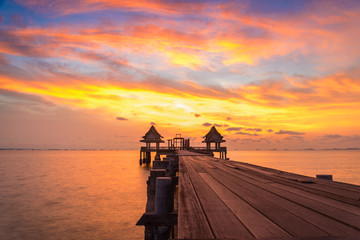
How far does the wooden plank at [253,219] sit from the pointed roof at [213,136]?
4319cm

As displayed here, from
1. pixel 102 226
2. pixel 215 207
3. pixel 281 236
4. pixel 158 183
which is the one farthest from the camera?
pixel 102 226

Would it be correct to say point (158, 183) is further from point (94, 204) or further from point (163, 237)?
point (94, 204)

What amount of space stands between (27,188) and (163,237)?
27580mm

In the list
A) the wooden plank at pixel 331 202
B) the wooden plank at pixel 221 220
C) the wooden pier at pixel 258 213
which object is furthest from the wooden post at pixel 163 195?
the wooden plank at pixel 331 202

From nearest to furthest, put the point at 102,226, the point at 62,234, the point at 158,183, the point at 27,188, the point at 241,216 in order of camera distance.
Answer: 1. the point at 241,216
2. the point at 158,183
3. the point at 62,234
4. the point at 102,226
5. the point at 27,188

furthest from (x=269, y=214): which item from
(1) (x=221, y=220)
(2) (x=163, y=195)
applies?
(2) (x=163, y=195)

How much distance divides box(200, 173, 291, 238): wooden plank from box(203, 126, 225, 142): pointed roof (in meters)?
43.2

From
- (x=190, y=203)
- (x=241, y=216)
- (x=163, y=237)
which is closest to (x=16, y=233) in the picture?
(x=163, y=237)

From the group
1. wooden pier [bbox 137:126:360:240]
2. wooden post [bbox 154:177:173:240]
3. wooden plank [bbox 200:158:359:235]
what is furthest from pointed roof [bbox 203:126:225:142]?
wooden post [bbox 154:177:173:240]

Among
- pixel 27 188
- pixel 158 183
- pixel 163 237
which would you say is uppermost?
pixel 158 183

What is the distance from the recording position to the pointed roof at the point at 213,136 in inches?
1830

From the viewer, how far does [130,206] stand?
58.5ft

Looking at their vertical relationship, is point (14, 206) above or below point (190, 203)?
below

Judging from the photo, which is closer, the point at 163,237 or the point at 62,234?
the point at 163,237
